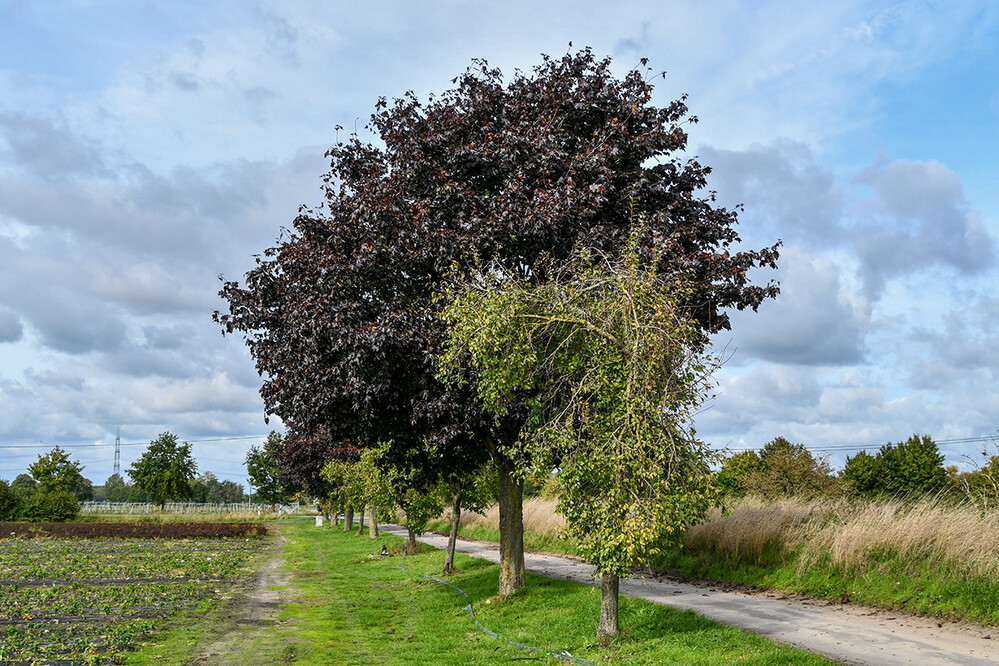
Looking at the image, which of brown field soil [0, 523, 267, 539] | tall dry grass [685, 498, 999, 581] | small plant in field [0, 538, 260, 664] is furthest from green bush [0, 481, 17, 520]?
tall dry grass [685, 498, 999, 581]

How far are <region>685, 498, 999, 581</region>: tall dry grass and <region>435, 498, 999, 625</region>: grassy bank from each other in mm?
18

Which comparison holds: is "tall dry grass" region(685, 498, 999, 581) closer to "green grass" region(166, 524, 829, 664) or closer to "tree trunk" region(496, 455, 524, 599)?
"green grass" region(166, 524, 829, 664)

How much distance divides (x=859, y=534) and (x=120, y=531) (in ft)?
146

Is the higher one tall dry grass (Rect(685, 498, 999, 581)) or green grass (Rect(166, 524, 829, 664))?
tall dry grass (Rect(685, 498, 999, 581))

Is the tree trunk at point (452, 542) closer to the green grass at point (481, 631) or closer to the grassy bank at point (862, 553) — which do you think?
the green grass at point (481, 631)

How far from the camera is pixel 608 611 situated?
10375mm

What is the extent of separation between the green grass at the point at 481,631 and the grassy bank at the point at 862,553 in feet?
6.40

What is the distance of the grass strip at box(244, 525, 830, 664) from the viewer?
959cm

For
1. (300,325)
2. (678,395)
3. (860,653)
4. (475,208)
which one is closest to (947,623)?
(860,653)

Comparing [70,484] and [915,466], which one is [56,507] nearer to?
[70,484]

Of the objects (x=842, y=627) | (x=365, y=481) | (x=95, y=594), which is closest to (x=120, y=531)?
(x=365, y=481)

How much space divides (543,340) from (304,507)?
12134cm

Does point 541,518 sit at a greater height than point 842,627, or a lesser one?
greater

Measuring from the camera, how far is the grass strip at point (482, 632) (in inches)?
377
